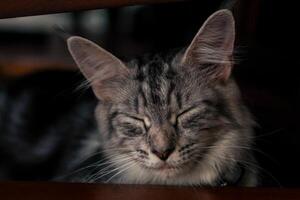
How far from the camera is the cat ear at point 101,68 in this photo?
0.97m

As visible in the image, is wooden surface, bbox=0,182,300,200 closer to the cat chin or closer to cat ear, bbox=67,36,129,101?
the cat chin

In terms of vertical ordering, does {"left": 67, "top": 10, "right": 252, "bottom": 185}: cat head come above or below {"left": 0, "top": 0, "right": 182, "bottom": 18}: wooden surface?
below

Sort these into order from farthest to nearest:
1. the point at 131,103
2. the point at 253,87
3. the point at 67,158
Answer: the point at 253,87 → the point at 67,158 → the point at 131,103

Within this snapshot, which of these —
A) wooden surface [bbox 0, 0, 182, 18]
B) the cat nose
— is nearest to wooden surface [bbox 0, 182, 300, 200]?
the cat nose

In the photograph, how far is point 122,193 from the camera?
74 centimetres

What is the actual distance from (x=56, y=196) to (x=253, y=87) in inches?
37.4

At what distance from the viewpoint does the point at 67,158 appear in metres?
1.30

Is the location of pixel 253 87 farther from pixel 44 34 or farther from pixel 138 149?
pixel 44 34

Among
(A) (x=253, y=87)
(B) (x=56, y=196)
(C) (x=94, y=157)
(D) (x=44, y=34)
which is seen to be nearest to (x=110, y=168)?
(C) (x=94, y=157)

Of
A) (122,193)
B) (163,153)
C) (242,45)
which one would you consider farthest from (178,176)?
(242,45)

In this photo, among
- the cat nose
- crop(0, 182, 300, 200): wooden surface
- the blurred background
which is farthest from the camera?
the blurred background

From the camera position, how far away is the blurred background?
4.15 feet

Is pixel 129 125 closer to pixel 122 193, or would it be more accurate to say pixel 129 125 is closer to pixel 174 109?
pixel 174 109

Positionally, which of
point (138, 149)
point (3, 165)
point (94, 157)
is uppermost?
point (138, 149)
